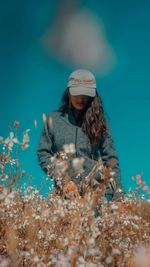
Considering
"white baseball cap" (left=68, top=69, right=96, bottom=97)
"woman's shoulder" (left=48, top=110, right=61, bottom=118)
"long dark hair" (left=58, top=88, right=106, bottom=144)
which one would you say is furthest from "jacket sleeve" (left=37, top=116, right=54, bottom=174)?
"white baseball cap" (left=68, top=69, right=96, bottom=97)

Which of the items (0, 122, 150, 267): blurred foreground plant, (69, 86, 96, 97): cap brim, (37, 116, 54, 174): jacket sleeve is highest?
Result: (69, 86, 96, 97): cap brim

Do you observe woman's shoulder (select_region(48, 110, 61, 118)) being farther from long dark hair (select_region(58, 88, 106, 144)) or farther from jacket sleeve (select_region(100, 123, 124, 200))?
jacket sleeve (select_region(100, 123, 124, 200))

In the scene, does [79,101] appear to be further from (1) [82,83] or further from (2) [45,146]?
(2) [45,146]

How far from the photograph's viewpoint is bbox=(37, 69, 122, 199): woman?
482cm

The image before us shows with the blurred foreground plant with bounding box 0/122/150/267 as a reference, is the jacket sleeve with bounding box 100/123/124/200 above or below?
above

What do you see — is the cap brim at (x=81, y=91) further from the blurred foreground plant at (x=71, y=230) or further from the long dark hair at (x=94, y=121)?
the blurred foreground plant at (x=71, y=230)

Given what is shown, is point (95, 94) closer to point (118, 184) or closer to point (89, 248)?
point (118, 184)

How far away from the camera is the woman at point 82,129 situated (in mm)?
4820

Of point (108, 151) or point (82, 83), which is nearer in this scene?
point (82, 83)

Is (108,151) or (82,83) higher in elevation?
(82,83)

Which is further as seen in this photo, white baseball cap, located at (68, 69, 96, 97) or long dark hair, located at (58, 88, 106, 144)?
long dark hair, located at (58, 88, 106, 144)

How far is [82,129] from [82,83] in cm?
50

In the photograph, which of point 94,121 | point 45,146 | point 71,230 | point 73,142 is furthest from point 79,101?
point 71,230

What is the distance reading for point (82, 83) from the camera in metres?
4.80
